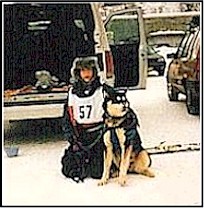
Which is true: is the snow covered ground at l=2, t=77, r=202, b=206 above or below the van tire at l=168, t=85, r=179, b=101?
below

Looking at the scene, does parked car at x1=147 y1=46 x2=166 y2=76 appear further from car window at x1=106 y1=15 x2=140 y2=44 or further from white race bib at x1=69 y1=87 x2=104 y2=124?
white race bib at x1=69 y1=87 x2=104 y2=124

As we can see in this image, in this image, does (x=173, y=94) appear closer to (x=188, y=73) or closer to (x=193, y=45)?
(x=193, y=45)

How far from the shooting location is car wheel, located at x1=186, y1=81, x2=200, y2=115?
348 inches

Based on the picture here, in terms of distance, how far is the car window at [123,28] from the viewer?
38.5ft

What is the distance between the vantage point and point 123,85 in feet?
32.1

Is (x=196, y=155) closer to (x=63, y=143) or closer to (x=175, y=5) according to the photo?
(x=63, y=143)

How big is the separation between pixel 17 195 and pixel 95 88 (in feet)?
4.15

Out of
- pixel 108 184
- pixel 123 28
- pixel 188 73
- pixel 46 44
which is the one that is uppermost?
pixel 123 28

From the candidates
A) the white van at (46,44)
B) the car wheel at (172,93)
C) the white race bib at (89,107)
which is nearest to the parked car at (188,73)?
the car wheel at (172,93)

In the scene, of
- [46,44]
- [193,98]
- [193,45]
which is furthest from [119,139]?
[193,45]

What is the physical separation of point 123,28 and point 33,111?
4985mm

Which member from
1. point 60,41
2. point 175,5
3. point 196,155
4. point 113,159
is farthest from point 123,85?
point 175,5

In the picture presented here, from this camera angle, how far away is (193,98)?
29.4 ft

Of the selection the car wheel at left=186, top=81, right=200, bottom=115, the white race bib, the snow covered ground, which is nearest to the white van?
the snow covered ground
